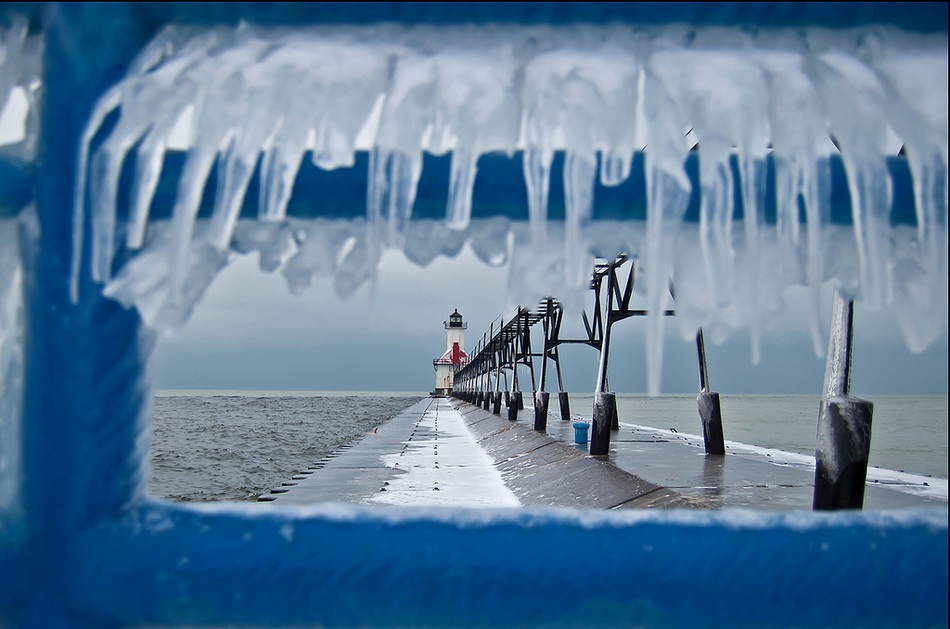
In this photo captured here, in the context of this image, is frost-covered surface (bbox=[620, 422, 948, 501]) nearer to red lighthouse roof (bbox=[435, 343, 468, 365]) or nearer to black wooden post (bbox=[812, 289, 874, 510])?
black wooden post (bbox=[812, 289, 874, 510])

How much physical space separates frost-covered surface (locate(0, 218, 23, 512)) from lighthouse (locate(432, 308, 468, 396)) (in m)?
82.4

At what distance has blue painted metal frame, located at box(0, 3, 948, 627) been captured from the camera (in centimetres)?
99

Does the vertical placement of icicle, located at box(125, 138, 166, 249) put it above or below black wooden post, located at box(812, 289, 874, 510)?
above

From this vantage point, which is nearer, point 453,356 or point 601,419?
point 601,419

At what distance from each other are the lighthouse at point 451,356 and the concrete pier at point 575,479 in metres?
67.6

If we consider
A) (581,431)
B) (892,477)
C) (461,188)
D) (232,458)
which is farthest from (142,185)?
(232,458)

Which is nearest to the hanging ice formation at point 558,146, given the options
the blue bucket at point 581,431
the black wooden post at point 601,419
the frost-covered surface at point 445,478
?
the frost-covered surface at point 445,478

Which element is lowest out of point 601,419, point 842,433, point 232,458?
point 232,458

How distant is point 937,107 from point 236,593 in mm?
1250

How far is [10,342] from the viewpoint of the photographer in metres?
1.11

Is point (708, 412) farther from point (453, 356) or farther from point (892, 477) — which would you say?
point (453, 356)

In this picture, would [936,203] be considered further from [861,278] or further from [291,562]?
[291,562]

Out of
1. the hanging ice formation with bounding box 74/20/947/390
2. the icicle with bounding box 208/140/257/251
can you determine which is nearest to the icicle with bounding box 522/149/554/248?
the hanging ice formation with bounding box 74/20/947/390

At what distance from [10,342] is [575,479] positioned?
32.2ft
